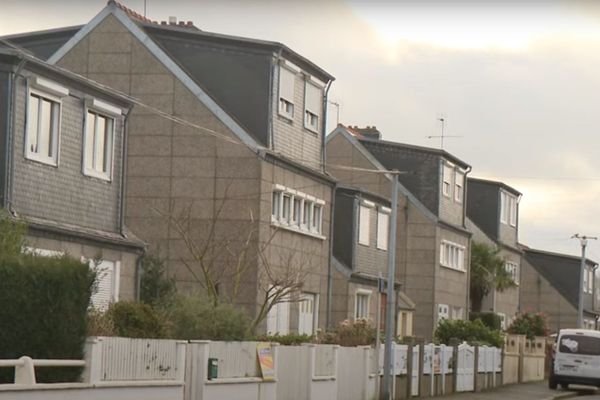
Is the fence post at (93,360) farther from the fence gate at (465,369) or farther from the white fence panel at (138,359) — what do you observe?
the fence gate at (465,369)

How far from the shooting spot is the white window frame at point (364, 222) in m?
50.3

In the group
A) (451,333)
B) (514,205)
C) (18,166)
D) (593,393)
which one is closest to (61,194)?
(18,166)

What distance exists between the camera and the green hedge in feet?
65.7

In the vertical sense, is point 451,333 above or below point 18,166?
below

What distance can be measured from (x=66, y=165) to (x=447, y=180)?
105ft

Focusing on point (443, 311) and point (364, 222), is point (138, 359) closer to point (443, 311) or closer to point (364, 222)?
point (364, 222)

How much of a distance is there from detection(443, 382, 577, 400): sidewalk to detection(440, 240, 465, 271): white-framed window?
372 inches

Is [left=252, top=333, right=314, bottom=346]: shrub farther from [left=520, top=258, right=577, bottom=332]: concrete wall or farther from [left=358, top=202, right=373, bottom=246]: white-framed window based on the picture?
[left=520, top=258, right=577, bottom=332]: concrete wall

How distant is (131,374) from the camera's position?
2273 cm

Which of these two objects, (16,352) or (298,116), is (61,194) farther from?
(298,116)

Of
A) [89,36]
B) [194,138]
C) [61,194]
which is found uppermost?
[89,36]

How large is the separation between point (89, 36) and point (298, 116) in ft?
22.1

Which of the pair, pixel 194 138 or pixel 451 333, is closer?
pixel 194 138

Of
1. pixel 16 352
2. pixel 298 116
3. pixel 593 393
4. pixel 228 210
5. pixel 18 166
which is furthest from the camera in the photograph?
pixel 593 393
